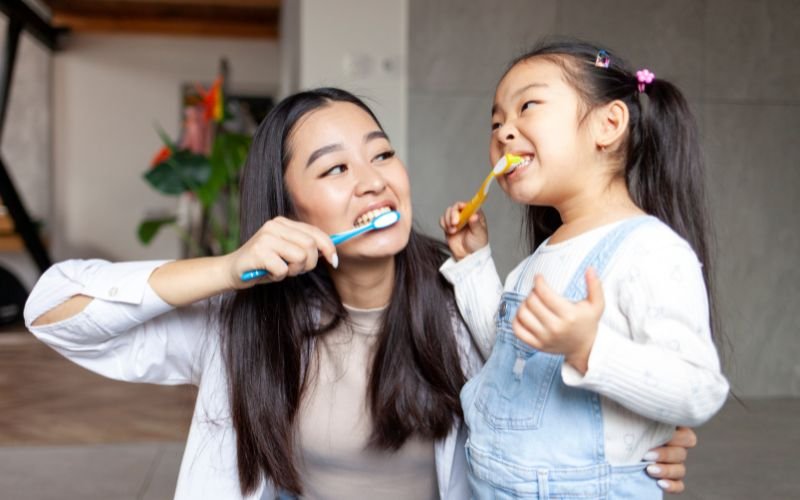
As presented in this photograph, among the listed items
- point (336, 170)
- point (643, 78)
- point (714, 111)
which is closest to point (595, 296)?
point (643, 78)

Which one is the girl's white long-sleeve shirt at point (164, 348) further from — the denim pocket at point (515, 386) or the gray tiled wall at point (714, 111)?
the gray tiled wall at point (714, 111)

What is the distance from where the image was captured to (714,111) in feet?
9.75

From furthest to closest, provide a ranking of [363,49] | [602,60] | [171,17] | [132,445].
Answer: [171,17] < [363,49] < [132,445] < [602,60]

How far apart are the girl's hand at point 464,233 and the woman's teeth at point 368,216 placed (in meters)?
0.11

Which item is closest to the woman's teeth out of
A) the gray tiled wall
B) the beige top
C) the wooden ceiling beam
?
the beige top

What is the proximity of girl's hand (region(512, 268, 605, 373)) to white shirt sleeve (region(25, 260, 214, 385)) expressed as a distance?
58 cm

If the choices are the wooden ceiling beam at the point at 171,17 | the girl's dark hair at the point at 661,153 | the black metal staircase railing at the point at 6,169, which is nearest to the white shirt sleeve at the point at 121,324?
the girl's dark hair at the point at 661,153

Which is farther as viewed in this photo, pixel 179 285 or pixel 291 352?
pixel 291 352

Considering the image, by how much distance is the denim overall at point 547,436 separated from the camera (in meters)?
0.80

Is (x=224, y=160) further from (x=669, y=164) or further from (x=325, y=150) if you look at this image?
(x=669, y=164)

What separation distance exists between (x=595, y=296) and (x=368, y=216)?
47 cm

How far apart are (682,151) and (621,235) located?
0.21 m

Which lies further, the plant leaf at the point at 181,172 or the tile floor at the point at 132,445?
the plant leaf at the point at 181,172

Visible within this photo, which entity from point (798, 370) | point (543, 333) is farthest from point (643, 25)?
point (543, 333)
